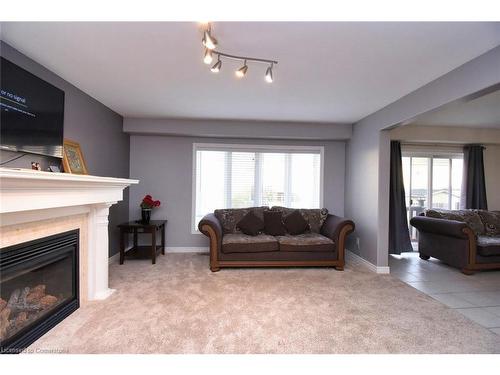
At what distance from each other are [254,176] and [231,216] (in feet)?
3.13

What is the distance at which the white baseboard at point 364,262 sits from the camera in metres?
3.59

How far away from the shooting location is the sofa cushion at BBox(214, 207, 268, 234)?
13.6ft

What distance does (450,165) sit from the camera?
509cm

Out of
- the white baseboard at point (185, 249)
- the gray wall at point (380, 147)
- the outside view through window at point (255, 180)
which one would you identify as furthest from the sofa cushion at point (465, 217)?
the white baseboard at point (185, 249)

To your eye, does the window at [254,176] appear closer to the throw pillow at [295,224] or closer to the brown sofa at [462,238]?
the throw pillow at [295,224]

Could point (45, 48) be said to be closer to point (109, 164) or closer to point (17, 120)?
point (17, 120)

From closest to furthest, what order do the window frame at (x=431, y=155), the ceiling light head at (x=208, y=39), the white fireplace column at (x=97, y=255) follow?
the ceiling light head at (x=208, y=39), the white fireplace column at (x=97, y=255), the window frame at (x=431, y=155)

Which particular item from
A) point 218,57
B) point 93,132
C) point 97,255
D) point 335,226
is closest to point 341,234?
point 335,226

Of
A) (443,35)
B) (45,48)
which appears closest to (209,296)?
(45,48)

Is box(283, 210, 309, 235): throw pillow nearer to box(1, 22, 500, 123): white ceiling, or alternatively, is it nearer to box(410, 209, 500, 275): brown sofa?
box(1, 22, 500, 123): white ceiling

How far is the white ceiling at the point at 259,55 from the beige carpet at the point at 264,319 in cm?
233

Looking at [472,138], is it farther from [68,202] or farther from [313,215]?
[68,202]
